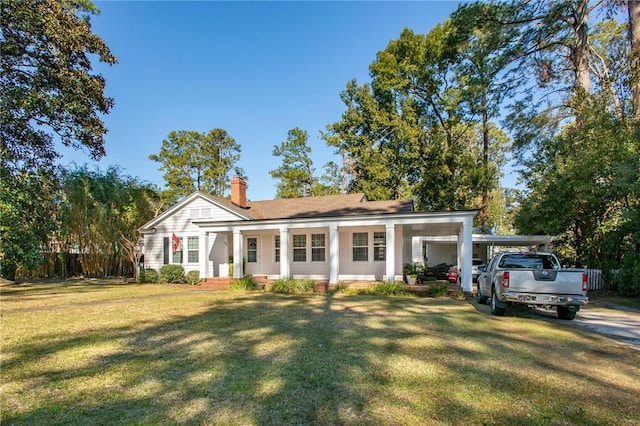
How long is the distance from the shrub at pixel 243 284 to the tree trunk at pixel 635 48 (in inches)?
692

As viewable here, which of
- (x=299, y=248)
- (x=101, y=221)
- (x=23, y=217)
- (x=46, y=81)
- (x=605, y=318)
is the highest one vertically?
(x=46, y=81)

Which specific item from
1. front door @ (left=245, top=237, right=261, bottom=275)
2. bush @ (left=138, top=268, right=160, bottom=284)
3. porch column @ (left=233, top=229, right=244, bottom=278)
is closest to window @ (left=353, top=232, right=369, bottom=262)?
front door @ (left=245, top=237, right=261, bottom=275)

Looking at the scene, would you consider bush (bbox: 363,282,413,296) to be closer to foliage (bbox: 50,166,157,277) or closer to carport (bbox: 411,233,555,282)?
carport (bbox: 411,233,555,282)

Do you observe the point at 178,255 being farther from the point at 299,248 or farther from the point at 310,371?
the point at 310,371

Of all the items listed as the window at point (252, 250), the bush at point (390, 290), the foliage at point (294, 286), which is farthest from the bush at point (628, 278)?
the window at point (252, 250)

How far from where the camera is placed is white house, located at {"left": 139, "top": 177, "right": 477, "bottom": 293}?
48.6 feet

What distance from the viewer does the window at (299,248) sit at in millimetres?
18109

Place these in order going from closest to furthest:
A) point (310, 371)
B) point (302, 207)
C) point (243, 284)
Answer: point (310, 371) → point (243, 284) → point (302, 207)

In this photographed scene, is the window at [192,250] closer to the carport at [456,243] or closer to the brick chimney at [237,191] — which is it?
the brick chimney at [237,191]

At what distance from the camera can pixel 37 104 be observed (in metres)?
11.3

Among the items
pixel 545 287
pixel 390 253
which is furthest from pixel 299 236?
pixel 545 287

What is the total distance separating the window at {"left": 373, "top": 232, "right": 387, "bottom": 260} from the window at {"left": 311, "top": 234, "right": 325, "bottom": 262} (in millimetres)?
2690

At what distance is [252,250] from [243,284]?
336cm

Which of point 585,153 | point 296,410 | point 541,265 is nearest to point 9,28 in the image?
point 296,410
